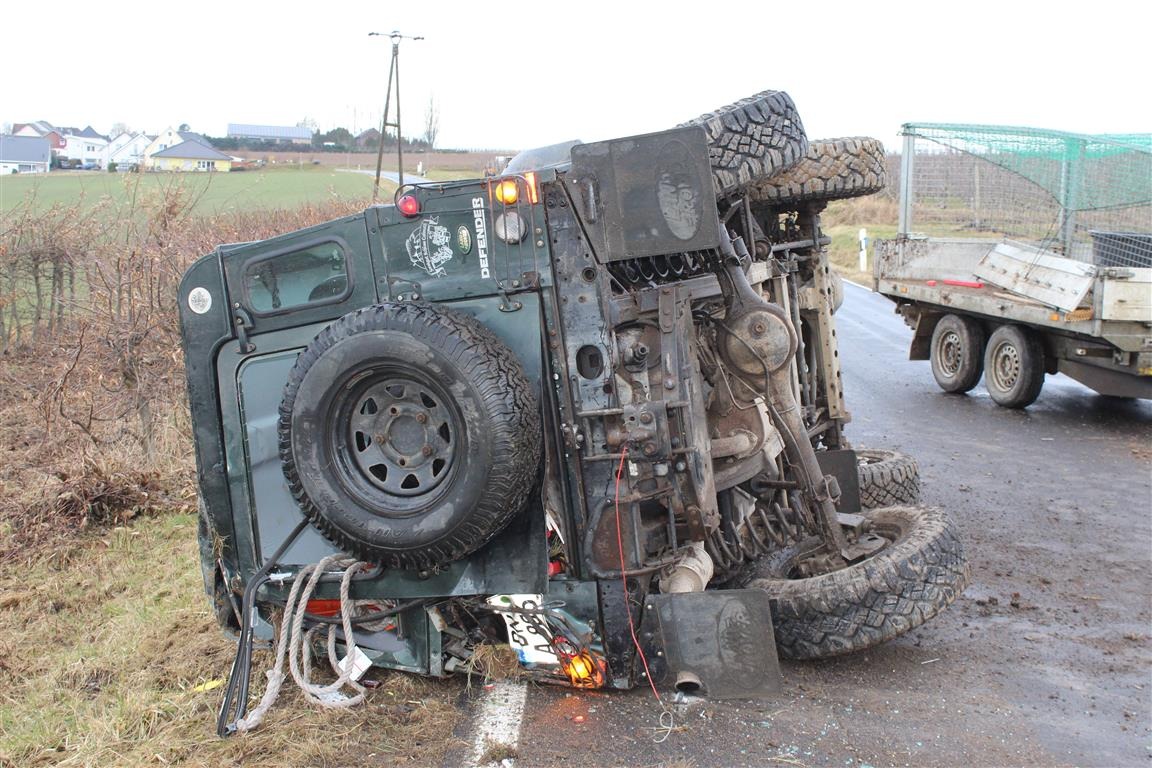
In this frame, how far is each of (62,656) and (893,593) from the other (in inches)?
155

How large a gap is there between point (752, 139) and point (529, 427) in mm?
1724

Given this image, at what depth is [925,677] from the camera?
447 cm

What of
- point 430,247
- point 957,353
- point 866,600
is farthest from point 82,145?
point 866,600

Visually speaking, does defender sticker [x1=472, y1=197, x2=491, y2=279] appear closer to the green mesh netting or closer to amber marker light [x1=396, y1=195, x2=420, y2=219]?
amber marker light [x1=396, y1=195, x2=420, y2=219]

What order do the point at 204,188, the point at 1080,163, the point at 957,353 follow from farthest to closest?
the point at 204,188, the point at 957,353, the point at 1080,163

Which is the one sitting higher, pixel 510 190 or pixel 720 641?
pixel 510 190

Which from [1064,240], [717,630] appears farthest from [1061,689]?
[1064,240]

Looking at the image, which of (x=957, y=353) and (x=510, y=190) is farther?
(x=957, y=353)

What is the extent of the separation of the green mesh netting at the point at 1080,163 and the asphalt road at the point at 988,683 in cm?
410

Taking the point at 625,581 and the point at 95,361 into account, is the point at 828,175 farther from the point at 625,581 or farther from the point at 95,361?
the point at 95,361

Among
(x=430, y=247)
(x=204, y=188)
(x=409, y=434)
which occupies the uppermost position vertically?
(x=204, y=188)

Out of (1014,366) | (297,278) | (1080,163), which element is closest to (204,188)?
(297,278)

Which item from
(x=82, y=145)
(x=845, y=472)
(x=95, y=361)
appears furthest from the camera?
(x=82, y=145)

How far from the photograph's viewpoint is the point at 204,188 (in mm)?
11836
